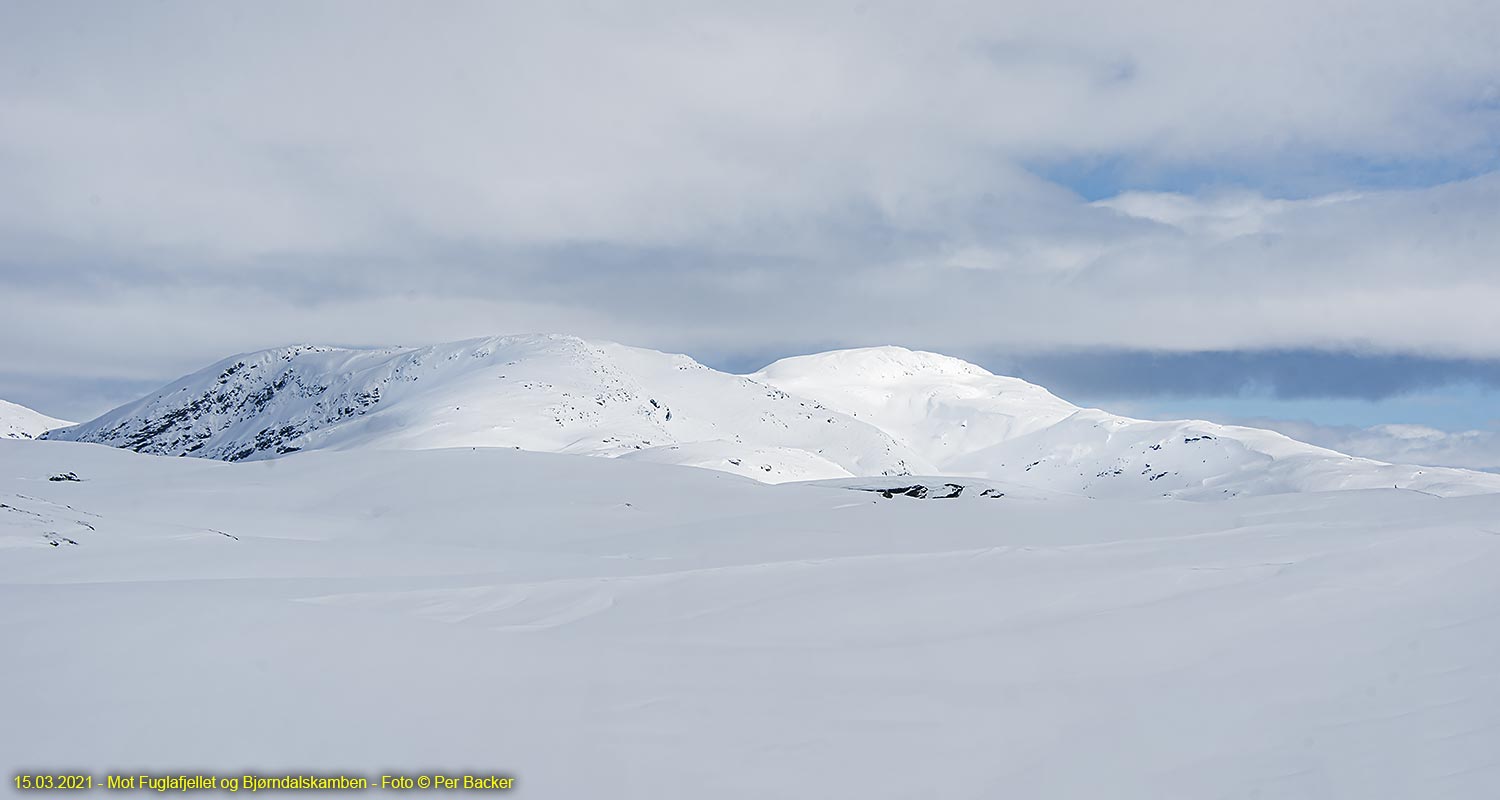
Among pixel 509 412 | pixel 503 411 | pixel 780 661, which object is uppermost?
pixel 503 411

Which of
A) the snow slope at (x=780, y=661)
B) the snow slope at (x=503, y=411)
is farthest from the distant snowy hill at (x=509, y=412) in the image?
the snow slope at (x=780, y=661)

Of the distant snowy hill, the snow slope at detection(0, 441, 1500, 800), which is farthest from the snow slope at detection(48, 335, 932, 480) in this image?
the snow slope at detection(0, 441, 1500, 800)

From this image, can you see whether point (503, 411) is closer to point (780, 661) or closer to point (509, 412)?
point (509, 412)

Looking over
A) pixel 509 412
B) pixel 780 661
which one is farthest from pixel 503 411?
pixel 780 661

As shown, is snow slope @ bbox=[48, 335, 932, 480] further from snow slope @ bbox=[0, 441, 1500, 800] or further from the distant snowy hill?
snow slope @ bbox=[0, 441, 1500, 800]

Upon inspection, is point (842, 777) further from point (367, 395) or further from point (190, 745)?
point (367, 395)

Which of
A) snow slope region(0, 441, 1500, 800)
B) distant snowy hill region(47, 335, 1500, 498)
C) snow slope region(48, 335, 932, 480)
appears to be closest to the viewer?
snow slope region(0, 441, 1500, 800)

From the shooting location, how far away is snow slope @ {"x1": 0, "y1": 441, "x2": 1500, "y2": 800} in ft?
17.5

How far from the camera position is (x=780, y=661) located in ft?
24.6

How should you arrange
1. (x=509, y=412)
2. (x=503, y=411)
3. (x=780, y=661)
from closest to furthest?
(x=780, y=661) < (x=509, y=412) < (x=503, y=411)

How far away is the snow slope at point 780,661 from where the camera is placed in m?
5.33

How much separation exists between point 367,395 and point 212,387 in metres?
56.6

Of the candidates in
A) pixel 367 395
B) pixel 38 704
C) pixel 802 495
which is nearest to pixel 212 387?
pixel 367 395

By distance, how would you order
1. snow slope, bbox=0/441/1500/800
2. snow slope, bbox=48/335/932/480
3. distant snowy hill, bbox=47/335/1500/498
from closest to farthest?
snow slope, bbox=0/441/1500/800 → distant snowy hill, bbox=47/335/1500/498 → snow slope, bbox=48/335/932/480
